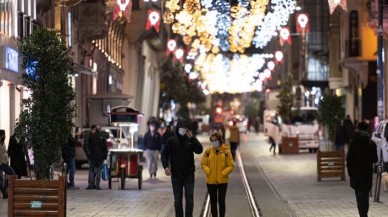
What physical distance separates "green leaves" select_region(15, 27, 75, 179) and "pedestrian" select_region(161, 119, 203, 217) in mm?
1890

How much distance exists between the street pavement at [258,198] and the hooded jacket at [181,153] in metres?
3.12

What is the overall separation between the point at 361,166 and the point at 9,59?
1397 cm

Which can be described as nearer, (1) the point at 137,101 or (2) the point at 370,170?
(2) the point at 370,170

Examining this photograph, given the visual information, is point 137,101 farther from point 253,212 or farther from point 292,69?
point 253,212

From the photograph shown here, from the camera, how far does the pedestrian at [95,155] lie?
25.3 metres

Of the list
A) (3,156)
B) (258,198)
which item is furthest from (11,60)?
(258,198)

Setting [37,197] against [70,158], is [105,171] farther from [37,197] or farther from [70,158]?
[37,197]

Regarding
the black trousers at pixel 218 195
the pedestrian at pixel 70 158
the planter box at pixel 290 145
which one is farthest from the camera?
the planter box at pixel 290 145

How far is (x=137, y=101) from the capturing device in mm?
65500

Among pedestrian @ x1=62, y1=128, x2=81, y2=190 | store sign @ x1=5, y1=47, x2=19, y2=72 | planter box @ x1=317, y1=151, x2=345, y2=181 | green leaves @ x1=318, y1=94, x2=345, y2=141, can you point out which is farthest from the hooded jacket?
green leaves @ x1=318, y1=94, x2=345, y2=141

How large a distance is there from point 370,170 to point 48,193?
18.0 ft

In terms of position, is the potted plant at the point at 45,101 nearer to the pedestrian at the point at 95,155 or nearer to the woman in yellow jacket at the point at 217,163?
the woman in yellow jacket at the point at 217,163

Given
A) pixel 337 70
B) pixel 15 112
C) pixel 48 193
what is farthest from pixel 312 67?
pixel 48 193

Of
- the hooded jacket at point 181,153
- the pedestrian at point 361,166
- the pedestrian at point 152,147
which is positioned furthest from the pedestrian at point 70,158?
the pedestrian at point 361,166
